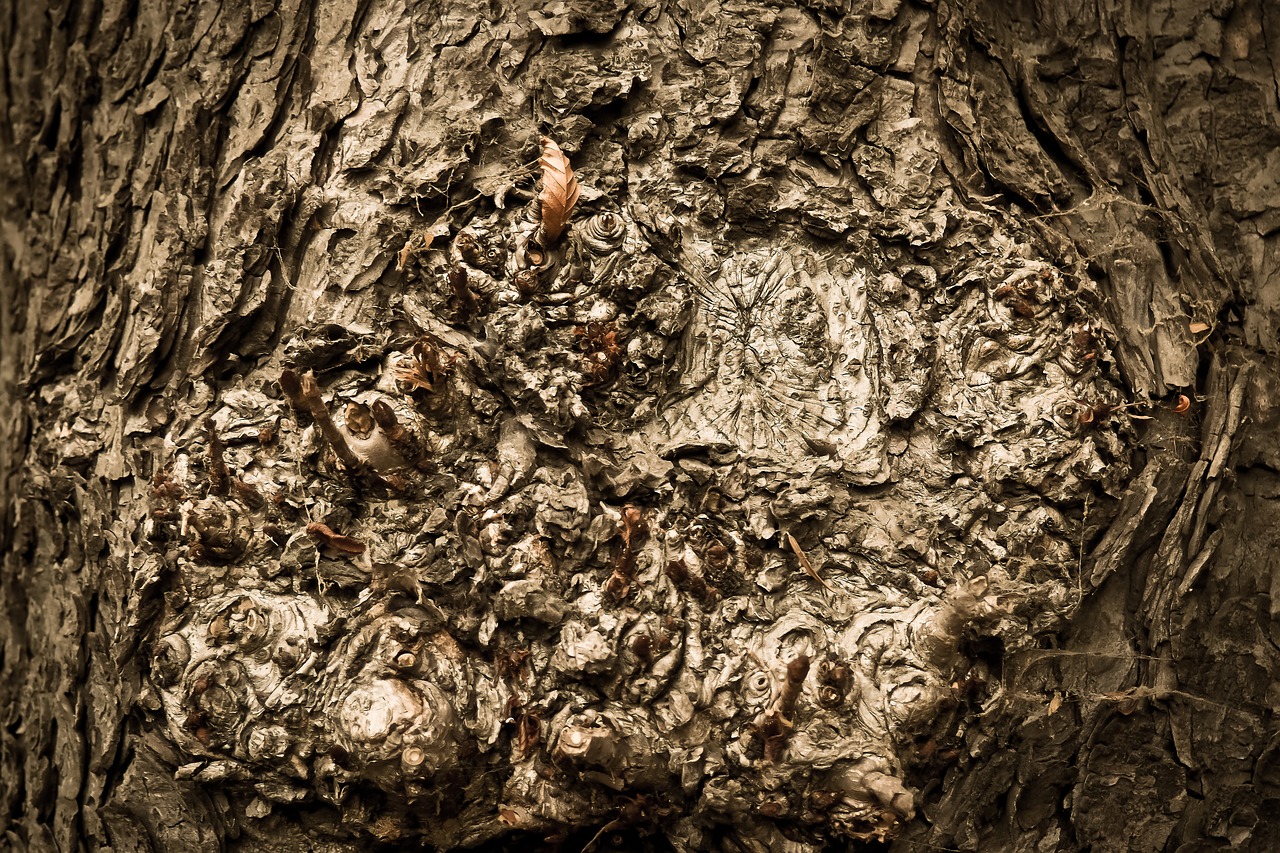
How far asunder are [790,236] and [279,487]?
0.97m

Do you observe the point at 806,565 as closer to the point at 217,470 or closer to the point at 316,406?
the point at 316,406

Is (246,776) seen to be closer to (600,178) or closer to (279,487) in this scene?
(279,487)

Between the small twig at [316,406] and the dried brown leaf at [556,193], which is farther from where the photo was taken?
the dried brown leaf at [556,193]

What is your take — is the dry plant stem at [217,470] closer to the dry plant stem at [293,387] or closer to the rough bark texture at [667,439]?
the rough bark texture at [667,439]

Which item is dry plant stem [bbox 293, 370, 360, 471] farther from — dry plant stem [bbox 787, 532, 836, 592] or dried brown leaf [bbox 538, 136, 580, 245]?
dry plant stem [bbox 787, 532, 836, 592]

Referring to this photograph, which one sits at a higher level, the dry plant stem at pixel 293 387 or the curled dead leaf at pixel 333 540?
the dry plant stem at pixel 293 387

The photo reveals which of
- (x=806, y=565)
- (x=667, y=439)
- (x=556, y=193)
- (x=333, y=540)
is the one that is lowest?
(x=333, y=540)

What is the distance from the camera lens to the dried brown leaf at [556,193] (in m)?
1.67

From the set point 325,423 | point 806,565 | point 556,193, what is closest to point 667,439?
point 806,565

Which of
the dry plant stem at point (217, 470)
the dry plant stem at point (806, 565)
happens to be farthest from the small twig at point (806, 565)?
the dry plant stem at point (217, 470)

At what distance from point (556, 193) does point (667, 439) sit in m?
0.45

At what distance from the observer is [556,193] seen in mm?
1672

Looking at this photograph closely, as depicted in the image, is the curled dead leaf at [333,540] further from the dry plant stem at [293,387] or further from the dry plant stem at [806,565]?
the dry plant stem at [806,565]

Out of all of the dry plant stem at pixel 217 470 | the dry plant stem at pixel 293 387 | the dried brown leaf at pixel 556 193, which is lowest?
the dry plant stem at pixel 217 470
